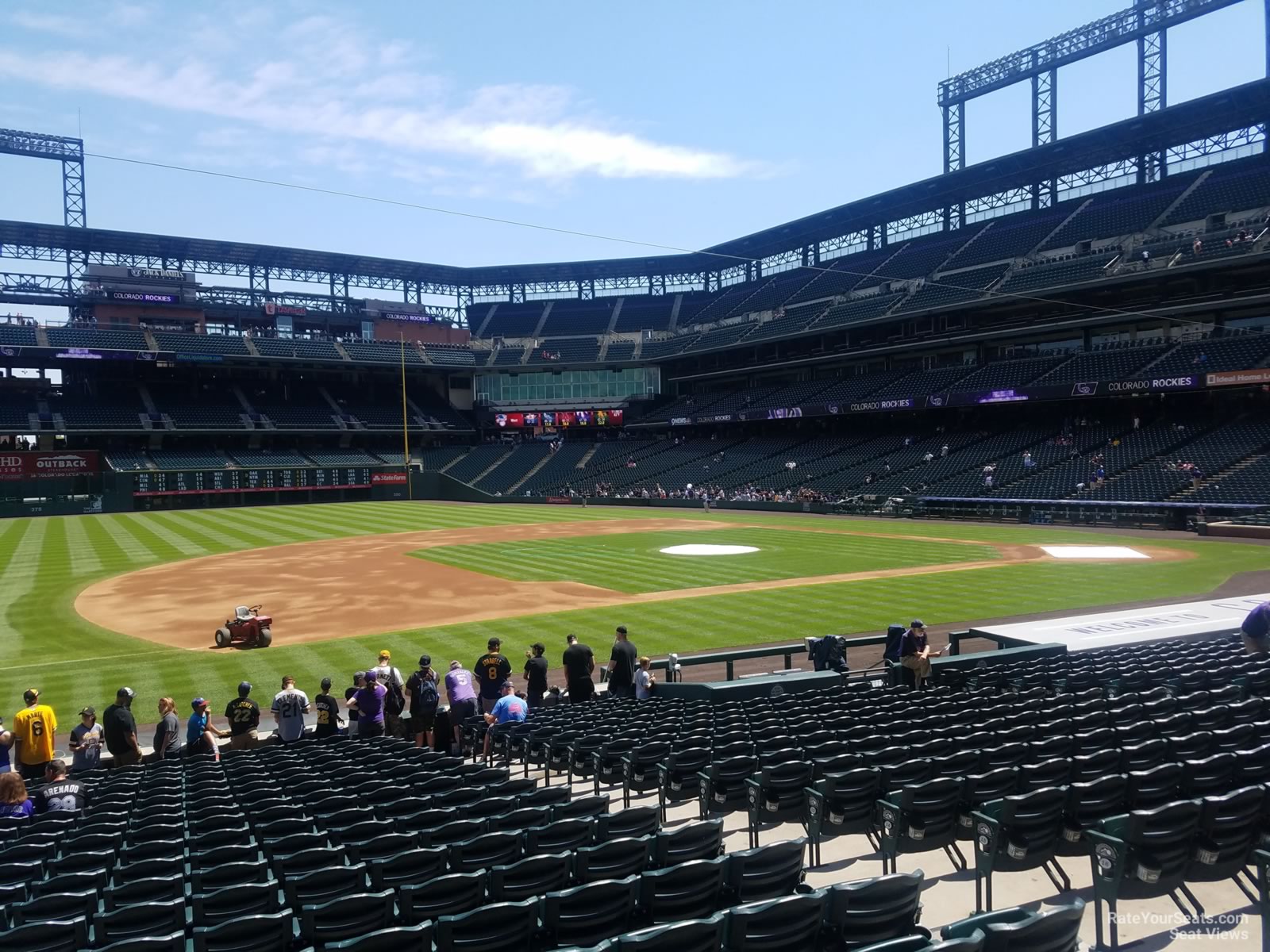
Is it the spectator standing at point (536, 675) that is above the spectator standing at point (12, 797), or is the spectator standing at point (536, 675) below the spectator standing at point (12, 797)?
below

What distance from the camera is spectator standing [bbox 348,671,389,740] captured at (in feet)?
43.9

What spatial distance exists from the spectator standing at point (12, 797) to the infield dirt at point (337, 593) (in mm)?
13639

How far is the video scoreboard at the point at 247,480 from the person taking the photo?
70.9 metres

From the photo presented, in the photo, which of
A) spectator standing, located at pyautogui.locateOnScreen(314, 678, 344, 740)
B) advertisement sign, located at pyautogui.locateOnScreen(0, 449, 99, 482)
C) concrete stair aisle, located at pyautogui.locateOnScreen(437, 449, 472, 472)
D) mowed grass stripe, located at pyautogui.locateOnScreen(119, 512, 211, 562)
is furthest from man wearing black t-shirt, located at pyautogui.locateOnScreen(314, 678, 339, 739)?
concrete stair aisle, located at pyautogui.locateOnScreen(437, 449, 472, 472)

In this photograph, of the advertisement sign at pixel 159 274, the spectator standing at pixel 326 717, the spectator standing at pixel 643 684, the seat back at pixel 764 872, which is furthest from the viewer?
the advertisement sign at pixel 159 274

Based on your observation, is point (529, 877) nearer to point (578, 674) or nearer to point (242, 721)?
point (242, 721)

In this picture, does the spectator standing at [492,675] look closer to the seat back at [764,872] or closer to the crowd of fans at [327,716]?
the crowd of fans at [327,716]

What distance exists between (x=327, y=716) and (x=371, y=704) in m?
0.73

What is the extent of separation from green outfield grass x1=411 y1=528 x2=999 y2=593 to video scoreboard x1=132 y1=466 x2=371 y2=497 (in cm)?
4025

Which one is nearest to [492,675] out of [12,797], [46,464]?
[12,797]

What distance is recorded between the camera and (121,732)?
12.3m

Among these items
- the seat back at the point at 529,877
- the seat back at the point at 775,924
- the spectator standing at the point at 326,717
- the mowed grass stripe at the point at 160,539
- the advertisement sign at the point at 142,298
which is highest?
the advertisement sign at the point at 142,298

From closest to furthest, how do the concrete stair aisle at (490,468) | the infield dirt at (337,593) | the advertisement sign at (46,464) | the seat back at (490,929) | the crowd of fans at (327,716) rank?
the seat back at (490,929) < the crowd of fans at (327,716) < the infield dirt at (337,593) < the advertisement sign at (46,464) < the concrete stair aisle at (490,468)

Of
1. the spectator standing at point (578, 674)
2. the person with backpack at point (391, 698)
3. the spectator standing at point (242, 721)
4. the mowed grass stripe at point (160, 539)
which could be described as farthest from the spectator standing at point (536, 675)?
the mowed grass stripe at point (160, 539)
